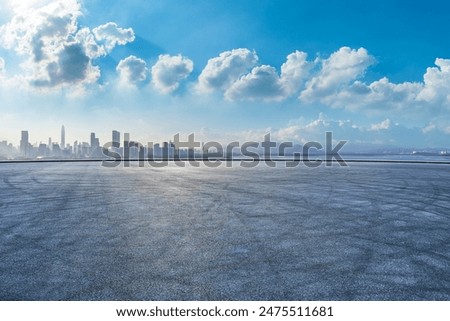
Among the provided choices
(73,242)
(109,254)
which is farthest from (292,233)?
(73,242)

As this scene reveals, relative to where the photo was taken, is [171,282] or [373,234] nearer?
[171,282]

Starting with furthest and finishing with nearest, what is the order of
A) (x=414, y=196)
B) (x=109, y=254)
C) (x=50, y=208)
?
(x=414, y=196)
(x=50, y=208)
(x=109, y=254)

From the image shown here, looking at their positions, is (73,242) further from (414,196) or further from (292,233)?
(414,196)

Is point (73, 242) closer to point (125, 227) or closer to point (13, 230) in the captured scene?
point (125, 227)

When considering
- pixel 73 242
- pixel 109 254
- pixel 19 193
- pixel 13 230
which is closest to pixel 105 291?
pixel 109 254

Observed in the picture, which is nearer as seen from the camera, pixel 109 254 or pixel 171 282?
pixel 171 282

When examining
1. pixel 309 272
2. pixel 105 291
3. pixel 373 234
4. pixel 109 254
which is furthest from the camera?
pixel 373 234
